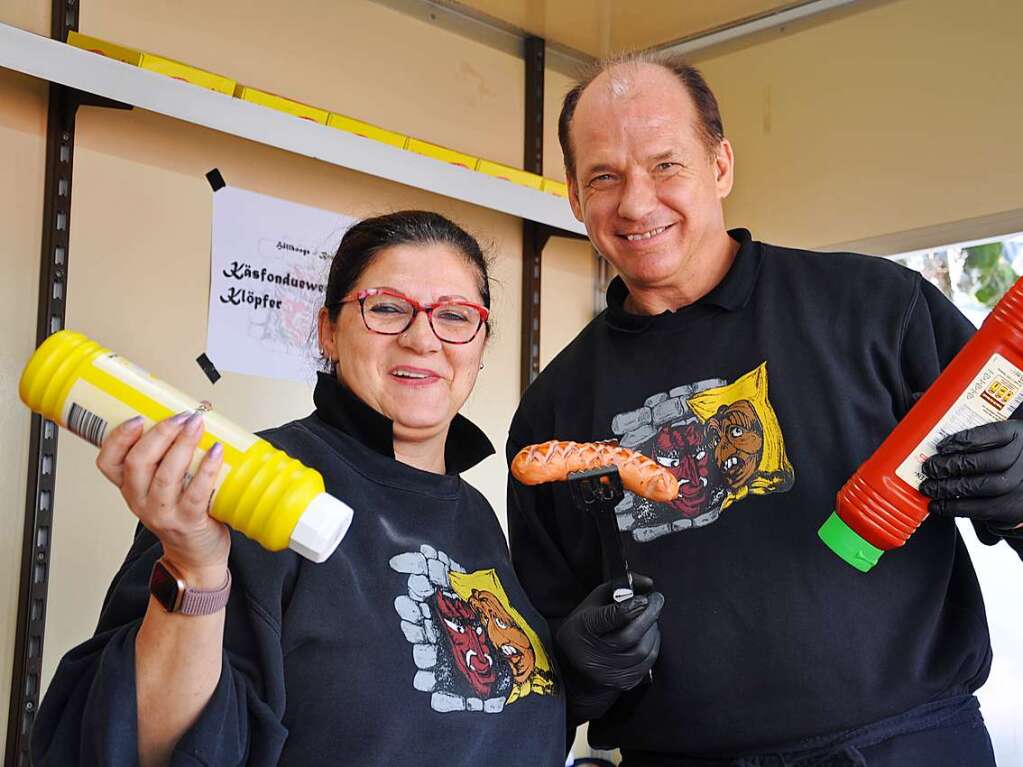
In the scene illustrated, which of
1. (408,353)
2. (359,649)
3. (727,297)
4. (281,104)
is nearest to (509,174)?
(281,104)

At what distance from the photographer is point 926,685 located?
119 centimetres

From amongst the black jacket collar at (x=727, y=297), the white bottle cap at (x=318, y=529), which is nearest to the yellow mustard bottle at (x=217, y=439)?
the white bottle cap at (x=318, y=529)

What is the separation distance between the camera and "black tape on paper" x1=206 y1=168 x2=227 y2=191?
7.72 ft

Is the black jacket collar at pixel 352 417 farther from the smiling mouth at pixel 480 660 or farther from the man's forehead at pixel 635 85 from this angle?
the man's forehead at pixel 635 85

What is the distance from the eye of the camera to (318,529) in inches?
30.8

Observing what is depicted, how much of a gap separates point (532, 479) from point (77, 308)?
1328 millimetres

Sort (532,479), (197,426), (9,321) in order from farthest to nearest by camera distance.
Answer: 1. (9,321)
2. (532,479)
3. (197,426)

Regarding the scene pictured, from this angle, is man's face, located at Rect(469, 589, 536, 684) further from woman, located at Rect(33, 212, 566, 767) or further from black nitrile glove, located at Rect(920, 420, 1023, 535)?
black nitrile glove, located at Rect(920, 420, 1023, 535)

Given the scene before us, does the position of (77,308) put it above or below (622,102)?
below

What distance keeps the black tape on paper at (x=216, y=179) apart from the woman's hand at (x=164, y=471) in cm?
168

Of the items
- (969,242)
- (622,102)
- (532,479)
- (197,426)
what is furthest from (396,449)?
(969,242)

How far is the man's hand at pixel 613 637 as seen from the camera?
113cm

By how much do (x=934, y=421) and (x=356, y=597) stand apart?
603 mm

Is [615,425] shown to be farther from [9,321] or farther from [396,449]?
[9,321]
